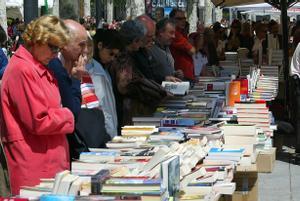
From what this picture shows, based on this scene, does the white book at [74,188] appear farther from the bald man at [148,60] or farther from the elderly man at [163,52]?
the elderly man at [163,52]

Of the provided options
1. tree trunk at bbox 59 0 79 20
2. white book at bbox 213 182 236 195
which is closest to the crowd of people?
white book at bbox 213 182 236 195

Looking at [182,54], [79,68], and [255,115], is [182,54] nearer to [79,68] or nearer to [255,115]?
[255,115]

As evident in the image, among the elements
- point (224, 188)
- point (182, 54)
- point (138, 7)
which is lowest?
point (224, 188)

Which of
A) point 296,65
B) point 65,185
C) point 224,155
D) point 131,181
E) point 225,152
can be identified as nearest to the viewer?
point 65,185

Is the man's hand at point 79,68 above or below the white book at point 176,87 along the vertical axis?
above

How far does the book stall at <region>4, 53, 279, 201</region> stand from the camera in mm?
3221

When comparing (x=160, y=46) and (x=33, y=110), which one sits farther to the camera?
(x=160, y=46)

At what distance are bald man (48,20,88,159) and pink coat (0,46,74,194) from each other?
26 centimetres

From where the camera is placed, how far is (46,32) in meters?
3.88

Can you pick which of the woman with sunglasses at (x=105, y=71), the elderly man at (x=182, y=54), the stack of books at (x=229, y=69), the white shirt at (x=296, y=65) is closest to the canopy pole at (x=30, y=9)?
the woman with sunglasses at (x=105, y=71)

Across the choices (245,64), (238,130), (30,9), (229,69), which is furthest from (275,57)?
(238,130)

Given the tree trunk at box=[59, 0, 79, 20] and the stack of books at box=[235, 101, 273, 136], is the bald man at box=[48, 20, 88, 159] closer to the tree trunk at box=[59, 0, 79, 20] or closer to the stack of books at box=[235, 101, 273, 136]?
the stack of books at box=[235, 101, 273, 136]

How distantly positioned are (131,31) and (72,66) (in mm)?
1922

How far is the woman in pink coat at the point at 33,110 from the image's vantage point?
12.5 feet
